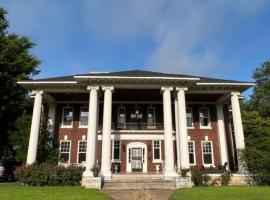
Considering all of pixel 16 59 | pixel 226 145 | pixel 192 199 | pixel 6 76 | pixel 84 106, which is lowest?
pixel 192 199

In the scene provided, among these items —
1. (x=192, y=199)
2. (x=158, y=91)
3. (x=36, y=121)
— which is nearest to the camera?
(x=192, y=199)

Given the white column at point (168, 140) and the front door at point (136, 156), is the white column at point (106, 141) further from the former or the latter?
the front door at point (136, 156)

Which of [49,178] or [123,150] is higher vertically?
[123,150]

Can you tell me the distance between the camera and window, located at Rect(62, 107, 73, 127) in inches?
1026

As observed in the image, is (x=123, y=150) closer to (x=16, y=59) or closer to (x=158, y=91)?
(x=158, y=91)

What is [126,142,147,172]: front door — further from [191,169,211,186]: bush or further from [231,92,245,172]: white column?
[231,92,245,172]: white column

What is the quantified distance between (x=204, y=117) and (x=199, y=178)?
356 inches

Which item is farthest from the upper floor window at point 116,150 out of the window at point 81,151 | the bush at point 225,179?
the bush at point 225,179

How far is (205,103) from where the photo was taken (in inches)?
1054

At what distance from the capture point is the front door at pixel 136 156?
24594 mm

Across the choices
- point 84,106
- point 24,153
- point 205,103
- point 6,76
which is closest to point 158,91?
point 205,103

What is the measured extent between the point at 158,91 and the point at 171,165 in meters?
6.72

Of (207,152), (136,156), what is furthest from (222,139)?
(136,156)

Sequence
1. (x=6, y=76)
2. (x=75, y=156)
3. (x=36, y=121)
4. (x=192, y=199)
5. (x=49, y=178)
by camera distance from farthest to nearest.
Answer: (x=6, y=76) < (x=75, y=156) < (x=36, y=121) < (x=49, y=178) < (x=192, y=199)
